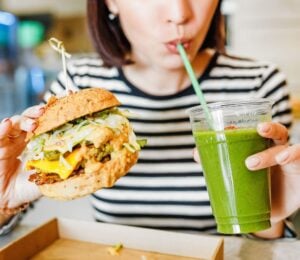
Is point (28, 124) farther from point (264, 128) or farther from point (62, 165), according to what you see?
point (264, 128)

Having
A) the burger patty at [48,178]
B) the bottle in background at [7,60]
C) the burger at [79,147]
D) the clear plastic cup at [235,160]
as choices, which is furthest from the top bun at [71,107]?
the bottle in background at [7,60]

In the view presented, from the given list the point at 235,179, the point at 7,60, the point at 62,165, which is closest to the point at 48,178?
the point at 62,165

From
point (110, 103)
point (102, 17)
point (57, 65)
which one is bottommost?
point (57, 65)

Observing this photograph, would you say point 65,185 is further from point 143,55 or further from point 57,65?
point 57,65

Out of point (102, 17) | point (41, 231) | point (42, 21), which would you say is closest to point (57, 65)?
point (42, 21)

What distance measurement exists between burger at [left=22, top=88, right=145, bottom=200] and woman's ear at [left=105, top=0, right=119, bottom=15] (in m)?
0.54

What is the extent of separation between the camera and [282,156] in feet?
3.26

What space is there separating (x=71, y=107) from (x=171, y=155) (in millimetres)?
644

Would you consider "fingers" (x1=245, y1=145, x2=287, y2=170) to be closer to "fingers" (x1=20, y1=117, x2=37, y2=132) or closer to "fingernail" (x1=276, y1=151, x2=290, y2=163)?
"fingernail" (x1=276, y1=151, x2=290, y2=163)

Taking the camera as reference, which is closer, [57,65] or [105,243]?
[105,243]

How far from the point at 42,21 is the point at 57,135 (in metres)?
7.14


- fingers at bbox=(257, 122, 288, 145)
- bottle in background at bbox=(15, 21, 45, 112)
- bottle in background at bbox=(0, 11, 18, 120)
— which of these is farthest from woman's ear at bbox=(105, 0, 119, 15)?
bottle in background at bbox=(0, 11, 18, 120)

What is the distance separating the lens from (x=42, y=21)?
784 centimetres

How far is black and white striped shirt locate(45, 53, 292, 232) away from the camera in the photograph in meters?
1.60
